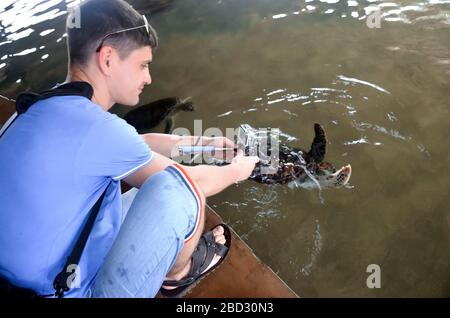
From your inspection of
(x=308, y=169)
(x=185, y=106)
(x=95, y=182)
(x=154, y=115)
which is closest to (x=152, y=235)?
(x=95, y=182)

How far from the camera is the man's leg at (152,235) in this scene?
156cm

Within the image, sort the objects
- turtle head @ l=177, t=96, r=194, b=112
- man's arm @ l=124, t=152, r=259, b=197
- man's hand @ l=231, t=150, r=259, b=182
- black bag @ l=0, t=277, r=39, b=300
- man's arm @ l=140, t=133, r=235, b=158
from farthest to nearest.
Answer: turtle head @ l=177, t=96, r=194, b=112
man's arm @ l=140, t=133, r=235, b=158
man's hand @ l=231, t=150, r=259, b=182
man's arm @ l=124, t=152, r=259, b=197
black bag @ l=0, t=277, r=39, b=300

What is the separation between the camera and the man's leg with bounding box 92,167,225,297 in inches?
61.3

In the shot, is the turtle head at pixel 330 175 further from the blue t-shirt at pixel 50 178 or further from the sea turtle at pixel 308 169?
the blue t-shirt at pixel 50 178

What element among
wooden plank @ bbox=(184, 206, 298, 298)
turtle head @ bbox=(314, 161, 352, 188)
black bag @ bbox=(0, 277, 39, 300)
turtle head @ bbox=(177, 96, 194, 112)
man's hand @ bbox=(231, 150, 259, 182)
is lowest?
turtle head @ bbox=(314, 161, 352, 188)

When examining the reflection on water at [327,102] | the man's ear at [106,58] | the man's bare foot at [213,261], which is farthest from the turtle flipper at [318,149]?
the man's ear at [106,58]

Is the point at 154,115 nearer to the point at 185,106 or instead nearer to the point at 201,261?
the point at 185,106

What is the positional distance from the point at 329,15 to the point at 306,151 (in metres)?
2.62

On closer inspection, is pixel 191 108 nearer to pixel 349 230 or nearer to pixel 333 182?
pixel 333 182

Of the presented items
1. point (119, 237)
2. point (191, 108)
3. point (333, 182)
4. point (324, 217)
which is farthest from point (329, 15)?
point (119, 237)

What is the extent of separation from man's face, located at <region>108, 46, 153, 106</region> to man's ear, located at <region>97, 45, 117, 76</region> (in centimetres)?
2

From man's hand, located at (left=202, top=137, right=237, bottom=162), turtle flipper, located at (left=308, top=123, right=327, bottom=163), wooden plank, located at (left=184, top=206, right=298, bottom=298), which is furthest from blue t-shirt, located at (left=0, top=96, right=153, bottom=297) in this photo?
turtle flipper, located at (left=308, top=123, right=327, bottom=163)

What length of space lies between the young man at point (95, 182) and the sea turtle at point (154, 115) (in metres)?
1.69

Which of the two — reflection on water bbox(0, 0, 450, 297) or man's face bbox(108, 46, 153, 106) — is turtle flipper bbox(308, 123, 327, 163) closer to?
reflection on water bbox(0, 0, 450, 297)
